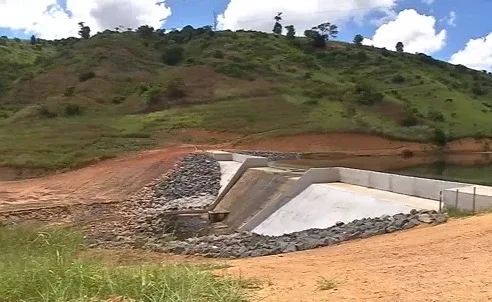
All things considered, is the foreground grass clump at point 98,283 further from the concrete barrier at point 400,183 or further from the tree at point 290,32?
the tree at point 290,32

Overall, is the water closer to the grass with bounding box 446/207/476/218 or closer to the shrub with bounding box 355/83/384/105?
the shrub with bounding box 355/83/384/105

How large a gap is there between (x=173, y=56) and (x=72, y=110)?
1091 inches

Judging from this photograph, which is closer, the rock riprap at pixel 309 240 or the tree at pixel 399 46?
the rock riprap at pixel 309 240

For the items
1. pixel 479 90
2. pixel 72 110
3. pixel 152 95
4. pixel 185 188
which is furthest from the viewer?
pixel 479 90

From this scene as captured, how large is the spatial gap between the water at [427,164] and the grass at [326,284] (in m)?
27.8

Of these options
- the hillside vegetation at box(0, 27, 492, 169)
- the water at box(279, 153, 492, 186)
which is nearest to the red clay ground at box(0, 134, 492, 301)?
the water at box(279, 153, 492, 186)

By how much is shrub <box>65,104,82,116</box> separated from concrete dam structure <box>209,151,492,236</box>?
3576 centimetres

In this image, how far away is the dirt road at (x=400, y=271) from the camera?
24.2 feet

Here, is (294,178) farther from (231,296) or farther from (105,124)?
(105,124)

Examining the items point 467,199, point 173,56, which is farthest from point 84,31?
point 467,199

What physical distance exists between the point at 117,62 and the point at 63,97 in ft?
→ 51.9

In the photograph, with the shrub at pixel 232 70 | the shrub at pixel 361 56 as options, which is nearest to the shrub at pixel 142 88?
the shrub at pixel 232 70

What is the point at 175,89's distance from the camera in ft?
226

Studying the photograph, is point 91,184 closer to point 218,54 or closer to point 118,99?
point 118,99
